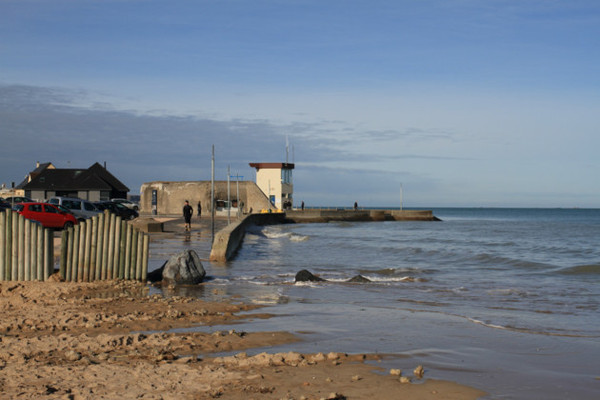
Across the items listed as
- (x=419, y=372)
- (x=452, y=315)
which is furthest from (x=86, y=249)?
(x=419, y=372)

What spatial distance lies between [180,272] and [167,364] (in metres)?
8.15

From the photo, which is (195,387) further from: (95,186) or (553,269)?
(95,186)

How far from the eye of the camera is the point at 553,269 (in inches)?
946

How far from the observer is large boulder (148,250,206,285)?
15094 millimetres

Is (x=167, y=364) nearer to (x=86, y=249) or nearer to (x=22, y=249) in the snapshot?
(x=86, y=249)

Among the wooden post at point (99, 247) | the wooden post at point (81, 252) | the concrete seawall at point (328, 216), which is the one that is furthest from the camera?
the concrete seawall at point (328, 216)

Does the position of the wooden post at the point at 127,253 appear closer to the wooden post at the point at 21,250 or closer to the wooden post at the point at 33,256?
the wooden post at the point at 33,256

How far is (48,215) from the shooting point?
3047 centimetres

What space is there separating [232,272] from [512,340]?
1031 cm

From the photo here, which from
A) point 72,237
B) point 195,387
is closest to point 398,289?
point 72,237

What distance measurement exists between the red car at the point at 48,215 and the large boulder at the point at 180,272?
55.8ft

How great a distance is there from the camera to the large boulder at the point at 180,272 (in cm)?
1509

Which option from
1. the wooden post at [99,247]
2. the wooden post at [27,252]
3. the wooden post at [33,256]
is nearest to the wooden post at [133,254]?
the wooden post at [99,247]

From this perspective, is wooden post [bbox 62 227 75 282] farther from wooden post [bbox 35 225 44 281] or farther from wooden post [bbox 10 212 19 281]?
wooden post [bbox 10 212 19 281]
